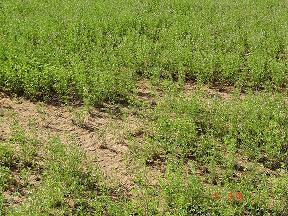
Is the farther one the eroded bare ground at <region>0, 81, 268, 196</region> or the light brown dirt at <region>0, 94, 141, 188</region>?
the light brown dirt at <region>0, 94, 141, 188</region>

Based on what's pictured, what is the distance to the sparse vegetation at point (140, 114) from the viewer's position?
657 centimetres

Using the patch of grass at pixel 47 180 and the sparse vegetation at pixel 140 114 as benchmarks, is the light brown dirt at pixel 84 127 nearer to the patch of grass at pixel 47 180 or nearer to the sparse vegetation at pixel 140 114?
the sparse vegetation at pixel 140 114

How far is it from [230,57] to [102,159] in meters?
4.61

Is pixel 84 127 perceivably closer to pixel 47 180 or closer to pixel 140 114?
pixel 140 114

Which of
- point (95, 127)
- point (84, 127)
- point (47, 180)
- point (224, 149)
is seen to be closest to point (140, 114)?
point (95, 127)

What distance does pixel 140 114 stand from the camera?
29.2ft

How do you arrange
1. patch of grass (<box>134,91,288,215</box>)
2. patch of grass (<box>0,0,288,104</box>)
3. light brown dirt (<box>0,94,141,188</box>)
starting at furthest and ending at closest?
patch of grass (<box>0,0,288,104</box>) < light brown dirt (<box>0,94,141,188</box>) < patch of grass (<box>134,91,288,215</box>)

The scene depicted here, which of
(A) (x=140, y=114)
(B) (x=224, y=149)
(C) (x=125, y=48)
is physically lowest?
(B) (x=224, y=149)

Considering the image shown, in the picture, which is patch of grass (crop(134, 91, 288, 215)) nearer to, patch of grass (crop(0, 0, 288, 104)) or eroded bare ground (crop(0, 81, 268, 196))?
eroded bare ground (crop(0, 81, 268, 196))

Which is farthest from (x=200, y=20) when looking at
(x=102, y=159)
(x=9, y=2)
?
(x=102, y=159)

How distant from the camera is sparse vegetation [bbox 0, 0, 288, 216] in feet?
21.6

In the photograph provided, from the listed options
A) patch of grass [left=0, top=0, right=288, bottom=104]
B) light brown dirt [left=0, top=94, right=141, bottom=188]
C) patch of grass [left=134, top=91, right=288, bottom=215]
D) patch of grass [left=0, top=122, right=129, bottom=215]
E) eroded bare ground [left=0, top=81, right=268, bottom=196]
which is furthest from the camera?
patch of grass [left=0, top=0, right=288, bottom=104]

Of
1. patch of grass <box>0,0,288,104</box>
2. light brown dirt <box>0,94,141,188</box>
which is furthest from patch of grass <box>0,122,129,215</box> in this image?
patch of grass <box>0,0,288,104</box>

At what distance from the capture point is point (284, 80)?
35.3ft
